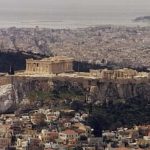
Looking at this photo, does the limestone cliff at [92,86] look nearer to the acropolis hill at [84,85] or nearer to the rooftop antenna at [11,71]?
the acropolis hill at [84,85]

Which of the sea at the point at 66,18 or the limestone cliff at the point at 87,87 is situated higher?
the limestone cliff at the point at 87,87

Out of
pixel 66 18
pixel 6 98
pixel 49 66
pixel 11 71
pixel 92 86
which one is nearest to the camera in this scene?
pixel 6 98

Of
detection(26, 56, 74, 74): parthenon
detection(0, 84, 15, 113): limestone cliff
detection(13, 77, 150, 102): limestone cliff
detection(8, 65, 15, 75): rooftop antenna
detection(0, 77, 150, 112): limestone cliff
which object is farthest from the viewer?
detection(26, 56, 74, 74): parthenon

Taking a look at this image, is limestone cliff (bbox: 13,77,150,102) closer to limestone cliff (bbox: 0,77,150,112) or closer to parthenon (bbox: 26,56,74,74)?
limestone cliff (bbox: 0,77,150,112)

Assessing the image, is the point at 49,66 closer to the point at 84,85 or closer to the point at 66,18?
the point at 84,85

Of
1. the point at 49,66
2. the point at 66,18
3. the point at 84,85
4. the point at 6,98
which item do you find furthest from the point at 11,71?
the point at 66,18

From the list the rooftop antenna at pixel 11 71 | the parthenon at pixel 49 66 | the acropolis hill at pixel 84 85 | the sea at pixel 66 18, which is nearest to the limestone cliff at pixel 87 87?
the acropolis hill at pixel 84 85

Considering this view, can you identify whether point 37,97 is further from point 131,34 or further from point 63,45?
point 131,34

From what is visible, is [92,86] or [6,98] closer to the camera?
[6,98]

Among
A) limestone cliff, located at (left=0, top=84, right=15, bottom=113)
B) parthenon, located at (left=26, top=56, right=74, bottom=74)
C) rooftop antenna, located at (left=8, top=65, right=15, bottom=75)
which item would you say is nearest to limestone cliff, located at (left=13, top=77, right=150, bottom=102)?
limestone cliff, located at (left=0, top=84, right=15, bottom=113)
